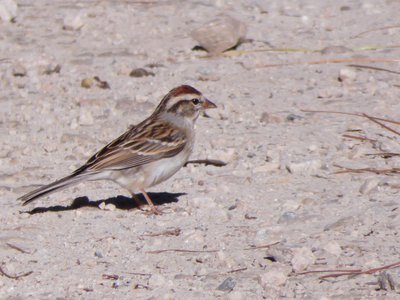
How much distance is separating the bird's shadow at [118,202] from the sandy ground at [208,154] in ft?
0.07

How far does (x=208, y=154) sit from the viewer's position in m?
8.61

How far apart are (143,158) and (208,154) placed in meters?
0.80

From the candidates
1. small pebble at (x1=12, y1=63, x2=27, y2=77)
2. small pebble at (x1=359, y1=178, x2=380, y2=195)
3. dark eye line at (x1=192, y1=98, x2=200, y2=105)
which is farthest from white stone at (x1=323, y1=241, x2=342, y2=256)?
small pebble at (x1=12, y1=63, x2=27, y2=77)

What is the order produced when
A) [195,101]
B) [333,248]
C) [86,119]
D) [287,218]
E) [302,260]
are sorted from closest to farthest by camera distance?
[302,260]
[333,248]
[287,218]
[195,101]
[86,119]

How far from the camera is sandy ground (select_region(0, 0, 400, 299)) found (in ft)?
20.0

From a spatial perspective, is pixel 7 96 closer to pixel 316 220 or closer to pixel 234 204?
pixel 234 204

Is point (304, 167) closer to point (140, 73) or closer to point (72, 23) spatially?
point (140, 73)

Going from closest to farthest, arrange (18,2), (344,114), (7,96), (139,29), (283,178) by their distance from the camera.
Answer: (283,178) → (344,114) → (7,96) → (139,29) → (18,2)

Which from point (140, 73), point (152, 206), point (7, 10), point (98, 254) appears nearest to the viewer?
point (98, 254)

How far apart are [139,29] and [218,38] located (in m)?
1.55

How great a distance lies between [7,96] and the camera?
10.5 meters

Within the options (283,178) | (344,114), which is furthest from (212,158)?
(344,114)

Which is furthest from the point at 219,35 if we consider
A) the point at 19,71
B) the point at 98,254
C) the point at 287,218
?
the point at 98,254

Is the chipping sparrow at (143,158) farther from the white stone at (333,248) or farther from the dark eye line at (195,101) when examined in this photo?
the white stone at (333,248)
